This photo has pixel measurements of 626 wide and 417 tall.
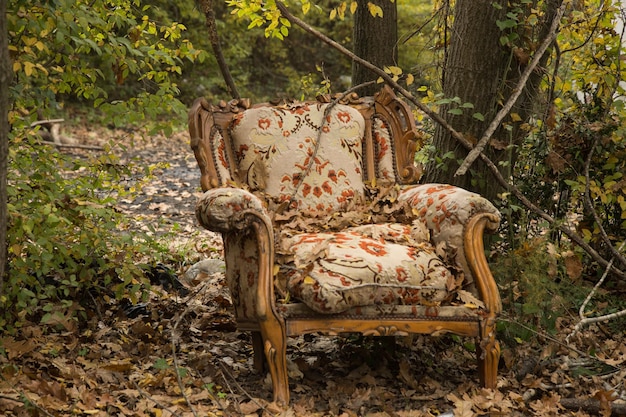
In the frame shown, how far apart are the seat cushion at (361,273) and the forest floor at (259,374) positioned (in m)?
0.43

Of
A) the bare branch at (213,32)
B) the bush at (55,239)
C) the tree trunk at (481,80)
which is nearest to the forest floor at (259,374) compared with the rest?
the bush at (55,239)

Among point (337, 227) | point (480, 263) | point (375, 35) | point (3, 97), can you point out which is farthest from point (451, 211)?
point (375, 35)

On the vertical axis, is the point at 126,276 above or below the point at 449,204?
below

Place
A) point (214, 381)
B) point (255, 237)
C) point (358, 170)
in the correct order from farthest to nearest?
point (358, 170) → point (214, 381) → point (255, 237)

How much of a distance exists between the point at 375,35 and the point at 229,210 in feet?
9.01

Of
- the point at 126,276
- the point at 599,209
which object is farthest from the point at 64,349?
the point at 599,209

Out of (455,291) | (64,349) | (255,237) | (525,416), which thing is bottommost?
(525,416)

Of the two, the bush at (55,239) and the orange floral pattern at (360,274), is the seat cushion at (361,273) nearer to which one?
the orange floral pattern at (360,274)

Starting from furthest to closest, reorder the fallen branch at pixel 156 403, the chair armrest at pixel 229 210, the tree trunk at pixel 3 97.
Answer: the chair armrest at pixel 229 210 < the fallen branch at pixel 156 403 < the tree trunk at pixel 3 97

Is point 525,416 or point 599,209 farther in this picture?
point 599,209

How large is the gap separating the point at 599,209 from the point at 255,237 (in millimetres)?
2548

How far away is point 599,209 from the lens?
4.77 metres

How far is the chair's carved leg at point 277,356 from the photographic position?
3.15m

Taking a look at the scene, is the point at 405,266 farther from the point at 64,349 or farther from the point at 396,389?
the point at 64,349
